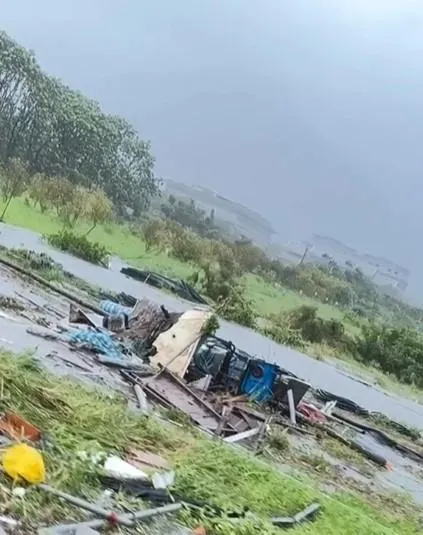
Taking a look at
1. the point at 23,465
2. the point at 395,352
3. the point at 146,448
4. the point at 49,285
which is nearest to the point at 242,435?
the point at 146,448

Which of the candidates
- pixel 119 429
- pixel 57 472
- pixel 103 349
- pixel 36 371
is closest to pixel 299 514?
pixel 119 429

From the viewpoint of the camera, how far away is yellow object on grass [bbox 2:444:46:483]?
513 centimetres

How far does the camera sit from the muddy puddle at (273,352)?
62.4 feet

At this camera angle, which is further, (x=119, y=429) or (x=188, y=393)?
(x=188, y=393)

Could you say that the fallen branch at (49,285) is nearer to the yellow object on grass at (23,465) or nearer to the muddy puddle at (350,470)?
the muddy puddle at (350,470)

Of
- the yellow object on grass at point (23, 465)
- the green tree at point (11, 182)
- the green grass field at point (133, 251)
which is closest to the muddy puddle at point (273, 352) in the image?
the green grass field at point (133, 251)

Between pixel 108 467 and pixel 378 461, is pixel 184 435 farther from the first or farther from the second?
pixel 378 461

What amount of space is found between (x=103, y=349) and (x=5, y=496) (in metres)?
6.46

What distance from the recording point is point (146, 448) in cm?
701

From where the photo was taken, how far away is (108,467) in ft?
19.3

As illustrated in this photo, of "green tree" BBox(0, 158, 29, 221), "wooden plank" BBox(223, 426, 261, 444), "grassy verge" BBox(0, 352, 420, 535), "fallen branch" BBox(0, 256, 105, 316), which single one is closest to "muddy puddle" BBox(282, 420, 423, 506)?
"wooden plank" BBox(223, 426, 261, 444)

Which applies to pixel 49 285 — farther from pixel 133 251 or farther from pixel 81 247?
pixel 133 251

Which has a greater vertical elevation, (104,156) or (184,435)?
(104,156)

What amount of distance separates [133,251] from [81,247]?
7346mm
